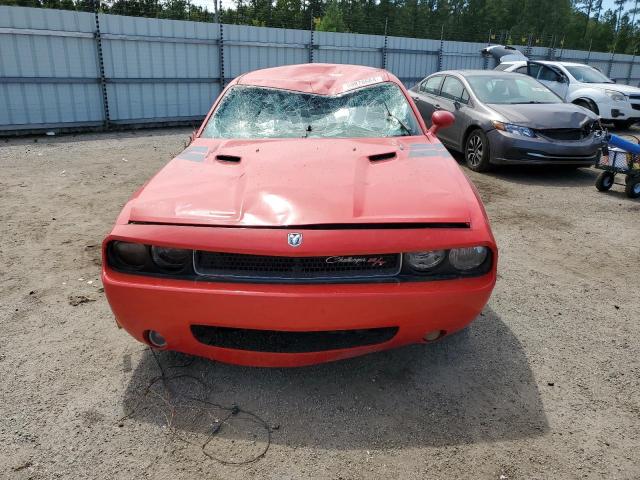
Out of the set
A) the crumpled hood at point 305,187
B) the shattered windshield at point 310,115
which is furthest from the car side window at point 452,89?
the crumpled hood at point 305,187

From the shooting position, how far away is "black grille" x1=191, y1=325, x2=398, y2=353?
232 cm

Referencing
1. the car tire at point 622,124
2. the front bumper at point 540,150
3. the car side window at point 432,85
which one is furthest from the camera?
the car tire at point 622,124

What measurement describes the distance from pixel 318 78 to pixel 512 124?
172 inches

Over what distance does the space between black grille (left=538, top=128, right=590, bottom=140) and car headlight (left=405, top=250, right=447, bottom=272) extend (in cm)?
575

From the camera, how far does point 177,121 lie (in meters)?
12.2

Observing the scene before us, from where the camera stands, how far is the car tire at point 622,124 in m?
12.1

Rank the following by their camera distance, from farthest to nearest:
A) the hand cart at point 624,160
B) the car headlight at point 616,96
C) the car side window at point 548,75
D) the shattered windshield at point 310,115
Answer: the car side window at point 548,75 < the car headlight at point 616,96 < the hand cart at point 624,160 < the shattered windshield at point 310,115

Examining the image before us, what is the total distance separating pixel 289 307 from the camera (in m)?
2.12

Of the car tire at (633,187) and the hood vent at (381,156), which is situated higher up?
the hood vent at (381,156)

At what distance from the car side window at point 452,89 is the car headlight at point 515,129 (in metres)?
1.31

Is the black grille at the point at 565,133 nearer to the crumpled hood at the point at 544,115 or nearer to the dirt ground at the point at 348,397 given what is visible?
the crumpled hood at the point at 544,115

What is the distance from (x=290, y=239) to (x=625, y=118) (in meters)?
12.7

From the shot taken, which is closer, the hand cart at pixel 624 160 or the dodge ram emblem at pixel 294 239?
the dodge ram emblem at pixel 294 239

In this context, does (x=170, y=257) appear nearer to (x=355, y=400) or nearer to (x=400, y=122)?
(x=355, y=400)
